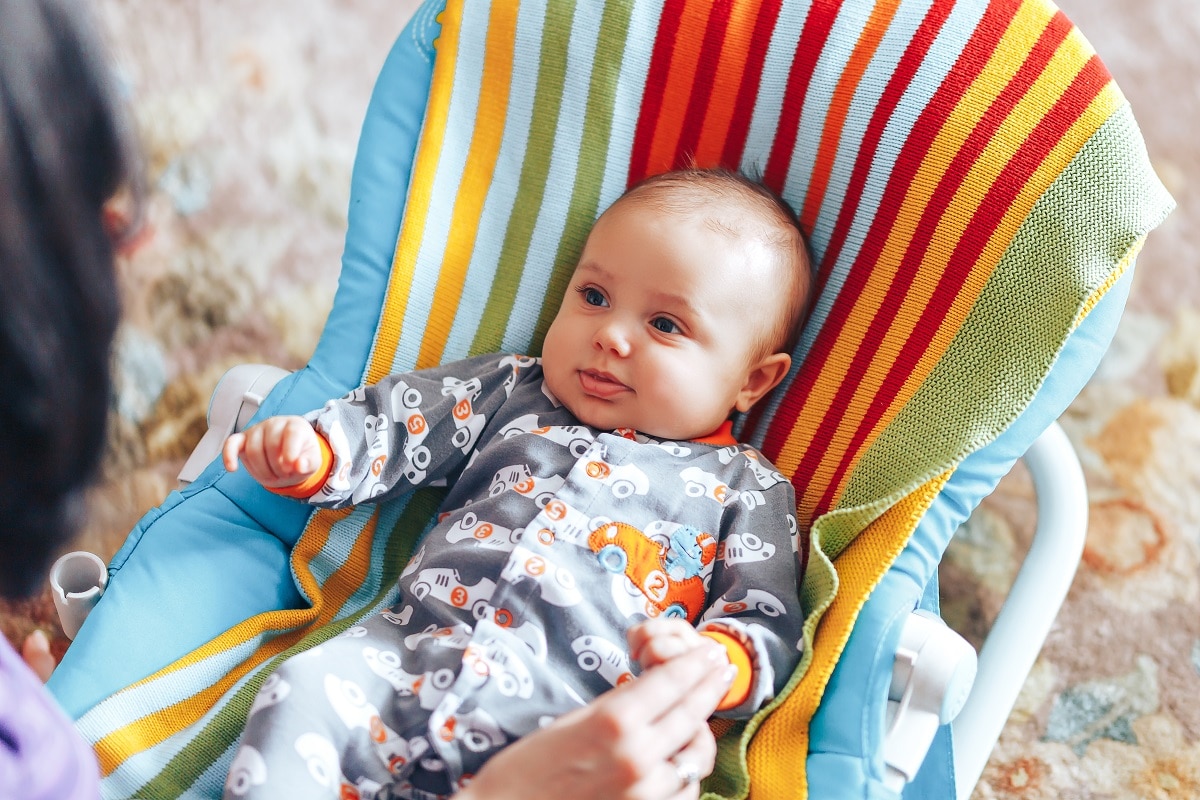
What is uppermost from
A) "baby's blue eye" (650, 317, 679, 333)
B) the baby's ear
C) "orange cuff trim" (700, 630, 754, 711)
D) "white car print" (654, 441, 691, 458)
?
"baby's blue eye" (650, 317, 679, 333)

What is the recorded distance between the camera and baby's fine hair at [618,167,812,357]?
100 cm

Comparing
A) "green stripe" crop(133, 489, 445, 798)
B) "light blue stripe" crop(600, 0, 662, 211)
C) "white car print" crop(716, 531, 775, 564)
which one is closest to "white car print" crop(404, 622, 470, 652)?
"green stripe" crop(133, 489, 445, 798)

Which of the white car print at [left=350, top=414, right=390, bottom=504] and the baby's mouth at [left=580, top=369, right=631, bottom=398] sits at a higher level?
the baby's mouth at [left=580, top=369, right=631, bottom=398]

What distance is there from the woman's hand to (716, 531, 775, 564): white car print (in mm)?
180

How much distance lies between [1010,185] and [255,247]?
1.04 m

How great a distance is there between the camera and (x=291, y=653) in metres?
0.98

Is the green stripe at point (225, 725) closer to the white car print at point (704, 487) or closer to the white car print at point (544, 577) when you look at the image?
the white car print at point (544, 577)

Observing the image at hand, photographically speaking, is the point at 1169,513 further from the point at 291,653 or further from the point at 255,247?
the point at 255,247

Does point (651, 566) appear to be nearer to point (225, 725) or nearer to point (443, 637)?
point (443, 637)

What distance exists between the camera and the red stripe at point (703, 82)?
1068mm

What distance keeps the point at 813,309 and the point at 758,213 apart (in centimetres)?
12

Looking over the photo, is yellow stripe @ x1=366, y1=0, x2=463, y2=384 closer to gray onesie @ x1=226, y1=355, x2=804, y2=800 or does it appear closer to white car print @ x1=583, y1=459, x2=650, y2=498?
gray onesie @ x1=226, y1=355, x2=804, y2=800

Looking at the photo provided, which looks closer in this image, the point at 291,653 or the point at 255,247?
the point at 291,653

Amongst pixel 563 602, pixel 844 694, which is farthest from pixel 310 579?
pixel 844 694
